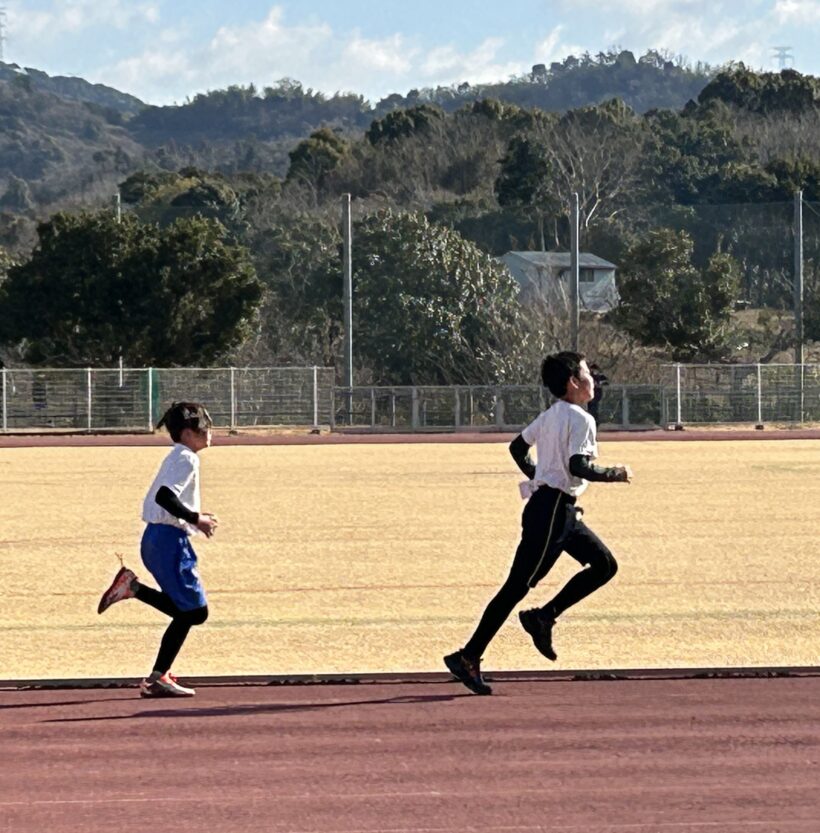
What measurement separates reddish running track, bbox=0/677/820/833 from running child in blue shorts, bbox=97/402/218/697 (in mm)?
267

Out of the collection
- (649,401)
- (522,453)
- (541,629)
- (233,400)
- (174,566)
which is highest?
(233,400)

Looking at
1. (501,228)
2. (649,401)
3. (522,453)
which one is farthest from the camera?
(501,228)

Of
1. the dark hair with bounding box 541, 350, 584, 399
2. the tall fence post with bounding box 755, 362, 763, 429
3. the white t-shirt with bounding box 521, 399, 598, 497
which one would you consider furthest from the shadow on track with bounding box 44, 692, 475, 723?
the tall fence post with bounding box 755, 362, 763, 429

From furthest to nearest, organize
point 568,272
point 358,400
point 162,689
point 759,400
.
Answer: point 568,272, point 358,400, point 759,400, point 162,689

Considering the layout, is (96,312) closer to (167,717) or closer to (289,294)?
(289,294)

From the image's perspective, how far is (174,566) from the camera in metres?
9.27

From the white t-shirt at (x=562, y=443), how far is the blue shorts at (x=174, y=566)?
1849 millimetres

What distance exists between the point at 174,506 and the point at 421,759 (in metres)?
2.11

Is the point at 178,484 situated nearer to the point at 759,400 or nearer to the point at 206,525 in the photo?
the point at 206,525

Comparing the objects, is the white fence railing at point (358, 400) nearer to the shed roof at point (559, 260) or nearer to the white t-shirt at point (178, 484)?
the shed roof at point (559, 260)

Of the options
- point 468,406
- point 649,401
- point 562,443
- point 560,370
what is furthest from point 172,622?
point 649,401

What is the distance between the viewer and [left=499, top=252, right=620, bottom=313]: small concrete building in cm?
7462

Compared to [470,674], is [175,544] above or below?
above

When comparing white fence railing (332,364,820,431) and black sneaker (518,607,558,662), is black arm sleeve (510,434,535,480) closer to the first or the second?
black sneaker (518,607,558,662)
